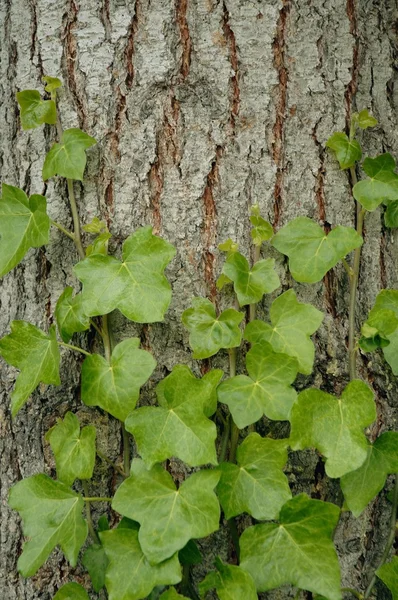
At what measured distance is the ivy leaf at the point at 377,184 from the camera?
4.09ft

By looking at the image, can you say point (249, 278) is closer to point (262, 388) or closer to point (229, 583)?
point (262, 388)

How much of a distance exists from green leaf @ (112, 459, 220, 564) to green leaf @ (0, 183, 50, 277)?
49cm

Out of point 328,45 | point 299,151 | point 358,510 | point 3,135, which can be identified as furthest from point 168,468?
point 328,45

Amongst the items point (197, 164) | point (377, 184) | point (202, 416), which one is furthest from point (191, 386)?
point (377, 184)

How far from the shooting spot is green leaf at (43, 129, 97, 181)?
1.23 meters

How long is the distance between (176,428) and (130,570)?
277 millimetres

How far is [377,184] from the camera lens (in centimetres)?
126

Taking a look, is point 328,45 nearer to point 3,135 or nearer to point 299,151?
point 299,151

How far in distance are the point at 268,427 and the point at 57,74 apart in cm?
91

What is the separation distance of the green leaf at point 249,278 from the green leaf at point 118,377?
228 mm

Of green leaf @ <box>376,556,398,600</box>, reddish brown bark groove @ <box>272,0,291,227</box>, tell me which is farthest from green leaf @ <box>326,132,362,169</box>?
green leaf @ <box>376,556,398,600</box>

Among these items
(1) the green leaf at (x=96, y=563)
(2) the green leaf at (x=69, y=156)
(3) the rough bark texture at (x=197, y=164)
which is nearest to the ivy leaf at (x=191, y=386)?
(3) the rough bark texture at (x=197, y=164)

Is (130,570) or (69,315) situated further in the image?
(69,315)

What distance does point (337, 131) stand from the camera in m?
1.28
